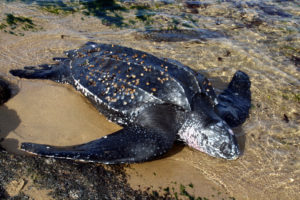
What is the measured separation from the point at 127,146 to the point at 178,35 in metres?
3.93

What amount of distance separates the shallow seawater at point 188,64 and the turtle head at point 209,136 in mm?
140

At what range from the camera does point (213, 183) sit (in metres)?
2.93

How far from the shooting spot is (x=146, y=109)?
330 cm

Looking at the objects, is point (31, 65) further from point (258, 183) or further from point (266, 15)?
point (266, 15)

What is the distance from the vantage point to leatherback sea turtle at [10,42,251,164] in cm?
284

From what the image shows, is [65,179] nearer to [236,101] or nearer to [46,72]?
[46,72]

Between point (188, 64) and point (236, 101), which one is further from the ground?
point (188, 64)

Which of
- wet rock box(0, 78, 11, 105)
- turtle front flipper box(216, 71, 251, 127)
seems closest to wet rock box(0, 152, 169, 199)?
wet rock box(0, 78, 11, 105)

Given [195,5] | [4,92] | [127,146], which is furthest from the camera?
[195,5]

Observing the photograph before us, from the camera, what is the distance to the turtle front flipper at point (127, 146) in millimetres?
2650

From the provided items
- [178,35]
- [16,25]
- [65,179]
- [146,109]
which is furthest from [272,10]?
[65,179]

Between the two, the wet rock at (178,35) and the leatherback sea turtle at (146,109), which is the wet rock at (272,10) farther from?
the leatherback sea turtle at (146,109)

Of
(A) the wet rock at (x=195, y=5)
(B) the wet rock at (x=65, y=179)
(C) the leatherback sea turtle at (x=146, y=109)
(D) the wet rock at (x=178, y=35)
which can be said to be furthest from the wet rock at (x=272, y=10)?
(B) the wet rock at (x=65, y=179)

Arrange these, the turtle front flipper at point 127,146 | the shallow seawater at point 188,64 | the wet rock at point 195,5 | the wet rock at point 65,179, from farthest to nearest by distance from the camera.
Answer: the wet rock at point 195,5 < the shallow seawater at point 188,64 < the turtle front flipper at point 127,146 < the wet rock at point 65,179
